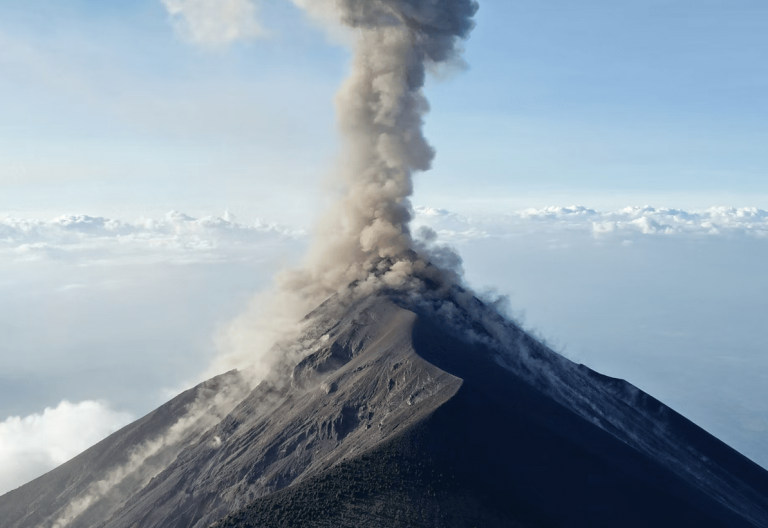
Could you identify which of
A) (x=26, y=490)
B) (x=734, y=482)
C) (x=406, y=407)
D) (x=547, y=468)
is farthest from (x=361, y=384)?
(x=26, y=490)

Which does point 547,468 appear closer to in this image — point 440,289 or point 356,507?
point 356,507

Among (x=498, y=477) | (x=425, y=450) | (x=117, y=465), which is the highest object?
(x=425, y=450)

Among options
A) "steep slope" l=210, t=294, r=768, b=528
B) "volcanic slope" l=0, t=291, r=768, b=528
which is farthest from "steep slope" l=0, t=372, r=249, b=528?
"steep slope" l=210, t=294, r=768, b=528

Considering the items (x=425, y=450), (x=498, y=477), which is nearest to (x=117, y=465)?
(x=425, y=450)

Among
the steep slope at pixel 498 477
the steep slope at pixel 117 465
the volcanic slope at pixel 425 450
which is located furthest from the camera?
the steep slope at pixel 117 465

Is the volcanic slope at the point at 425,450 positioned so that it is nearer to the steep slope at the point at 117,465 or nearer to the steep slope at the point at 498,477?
the steep slope at the point at 498,477

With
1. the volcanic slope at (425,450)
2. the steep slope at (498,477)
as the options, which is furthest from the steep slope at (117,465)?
the steep slope at (498,477)

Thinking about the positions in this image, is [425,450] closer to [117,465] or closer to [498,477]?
[498,477]

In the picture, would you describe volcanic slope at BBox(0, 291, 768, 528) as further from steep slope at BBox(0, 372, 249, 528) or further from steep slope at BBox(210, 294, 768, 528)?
steep slope at BBox(0, 372, 249, 528)

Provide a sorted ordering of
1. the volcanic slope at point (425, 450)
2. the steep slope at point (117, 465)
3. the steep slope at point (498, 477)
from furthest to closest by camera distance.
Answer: the steep slope at point (117, 465) < the volcanic slope at point (425, 450) < the steep slope at point (498, 477)
